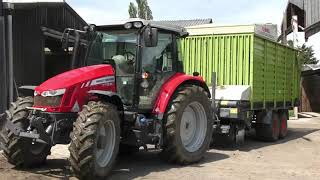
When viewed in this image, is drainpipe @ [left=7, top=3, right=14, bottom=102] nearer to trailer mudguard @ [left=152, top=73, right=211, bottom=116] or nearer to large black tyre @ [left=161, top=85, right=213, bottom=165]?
trailer mudguard @ [left=152, top=73, right=211, bottom=116]

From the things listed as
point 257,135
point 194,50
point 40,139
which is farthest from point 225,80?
point 40,139

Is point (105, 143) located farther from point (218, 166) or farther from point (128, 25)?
point (218, 166)

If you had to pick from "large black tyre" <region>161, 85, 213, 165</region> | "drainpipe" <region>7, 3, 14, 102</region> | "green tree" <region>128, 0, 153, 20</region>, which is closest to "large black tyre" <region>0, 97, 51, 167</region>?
"large black tyre" <region>161, 85, 213, 165</region>

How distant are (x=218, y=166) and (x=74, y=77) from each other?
3216mm

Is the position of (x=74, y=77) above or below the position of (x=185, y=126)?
above

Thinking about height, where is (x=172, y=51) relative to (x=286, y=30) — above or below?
below

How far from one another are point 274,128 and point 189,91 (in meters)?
5.33

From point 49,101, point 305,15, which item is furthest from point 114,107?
point 305,15

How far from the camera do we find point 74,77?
7.95 metres

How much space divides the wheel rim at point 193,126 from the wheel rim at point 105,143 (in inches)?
76.5

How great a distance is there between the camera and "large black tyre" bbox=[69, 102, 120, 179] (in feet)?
23.8

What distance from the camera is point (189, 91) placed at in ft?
31.5

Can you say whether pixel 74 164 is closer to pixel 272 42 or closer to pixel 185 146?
pixel 185 146

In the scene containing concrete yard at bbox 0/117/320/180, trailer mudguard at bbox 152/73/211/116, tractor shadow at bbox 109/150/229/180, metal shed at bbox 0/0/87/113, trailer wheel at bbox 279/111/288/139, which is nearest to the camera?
concrete yard at bbox 0/117/320/180
